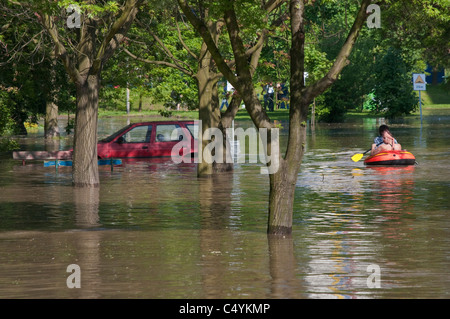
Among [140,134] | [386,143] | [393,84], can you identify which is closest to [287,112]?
→ [393,84]

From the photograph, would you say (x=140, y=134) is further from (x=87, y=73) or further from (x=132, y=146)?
(x=87, y=73)

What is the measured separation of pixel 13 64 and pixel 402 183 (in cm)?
1204

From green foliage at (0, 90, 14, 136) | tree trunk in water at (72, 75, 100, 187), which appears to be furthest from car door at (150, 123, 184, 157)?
tree trunk in water at (72, 75, 100, 187)

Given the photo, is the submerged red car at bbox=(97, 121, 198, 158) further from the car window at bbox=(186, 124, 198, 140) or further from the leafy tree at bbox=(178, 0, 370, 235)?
the leafy tree at bbox=(178, 0, 370, 235)

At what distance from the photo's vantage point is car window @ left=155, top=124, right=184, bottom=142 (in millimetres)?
32062

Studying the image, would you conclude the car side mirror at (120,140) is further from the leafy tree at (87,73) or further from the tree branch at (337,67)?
the tree branch at (337,67)

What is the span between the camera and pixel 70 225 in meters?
16.5

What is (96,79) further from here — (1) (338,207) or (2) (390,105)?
(2) (390,105)

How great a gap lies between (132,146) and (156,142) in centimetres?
85

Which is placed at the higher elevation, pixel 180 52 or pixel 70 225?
pixel 180 52

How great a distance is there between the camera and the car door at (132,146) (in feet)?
104

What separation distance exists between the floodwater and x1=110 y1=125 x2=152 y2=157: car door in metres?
4.12
